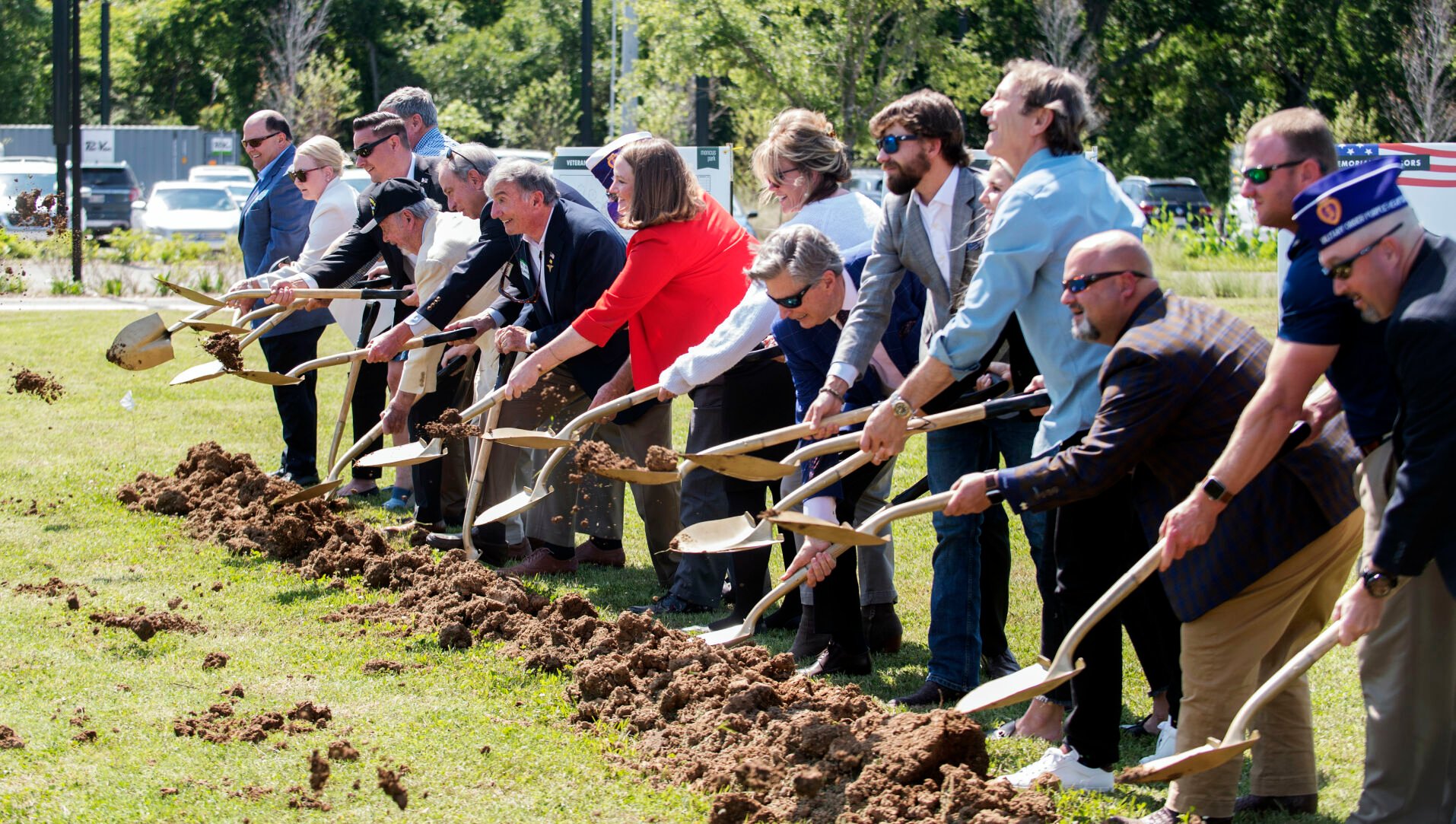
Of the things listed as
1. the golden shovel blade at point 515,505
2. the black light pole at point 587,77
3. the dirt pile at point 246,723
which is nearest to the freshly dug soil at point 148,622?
the dirt pile at point 246,723

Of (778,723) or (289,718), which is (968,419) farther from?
(289,718)

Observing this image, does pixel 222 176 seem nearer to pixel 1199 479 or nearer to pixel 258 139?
pixel 258 139

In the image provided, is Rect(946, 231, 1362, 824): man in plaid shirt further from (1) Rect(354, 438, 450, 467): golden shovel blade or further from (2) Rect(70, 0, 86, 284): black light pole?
(2) Rect(70, 0, 86, 284): black light pole

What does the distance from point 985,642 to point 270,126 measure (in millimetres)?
6170

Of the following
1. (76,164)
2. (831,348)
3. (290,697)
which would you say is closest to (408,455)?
(290,697)

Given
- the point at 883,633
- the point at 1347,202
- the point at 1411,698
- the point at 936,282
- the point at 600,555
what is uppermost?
the point at 1347,202

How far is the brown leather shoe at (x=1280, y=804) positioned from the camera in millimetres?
4133

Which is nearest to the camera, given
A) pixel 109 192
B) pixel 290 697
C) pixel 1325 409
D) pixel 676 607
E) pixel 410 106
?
pixel 1325 409

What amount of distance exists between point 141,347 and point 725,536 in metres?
4.65

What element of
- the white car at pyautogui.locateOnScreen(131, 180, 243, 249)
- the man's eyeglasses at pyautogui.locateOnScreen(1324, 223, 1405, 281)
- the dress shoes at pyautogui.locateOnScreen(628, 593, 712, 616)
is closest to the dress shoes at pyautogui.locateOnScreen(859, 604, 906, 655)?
the dress shoes at pyautogui.locateOnScreen(628, 593, 712, 616)

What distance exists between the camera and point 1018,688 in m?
4.04

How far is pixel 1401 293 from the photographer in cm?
341

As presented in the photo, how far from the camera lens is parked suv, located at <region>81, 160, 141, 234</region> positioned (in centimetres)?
3428

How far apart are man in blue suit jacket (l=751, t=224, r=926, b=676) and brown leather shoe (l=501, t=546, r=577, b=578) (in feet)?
6.73
